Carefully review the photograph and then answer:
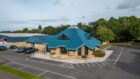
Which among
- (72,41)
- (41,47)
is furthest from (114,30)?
(72,41)

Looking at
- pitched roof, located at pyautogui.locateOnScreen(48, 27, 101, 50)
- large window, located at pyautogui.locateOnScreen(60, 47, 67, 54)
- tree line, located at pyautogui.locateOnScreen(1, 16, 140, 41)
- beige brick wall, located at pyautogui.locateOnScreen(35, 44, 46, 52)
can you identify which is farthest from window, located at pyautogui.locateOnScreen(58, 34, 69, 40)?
tree line, located at pyautogui.locateOnScreen(1, 16, 140, 41)

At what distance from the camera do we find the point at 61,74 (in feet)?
99.3

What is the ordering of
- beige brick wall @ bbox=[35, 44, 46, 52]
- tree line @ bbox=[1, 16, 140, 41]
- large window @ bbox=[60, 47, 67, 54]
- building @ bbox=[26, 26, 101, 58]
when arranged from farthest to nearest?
tree line @ bbox=[1, 16, 140, 41], beige brick wall @ bbox=[35, 44, 46, 52], large window @ bbox=[60, 47, 67, 54], building @ bbox=[26, 26, 101, 58]

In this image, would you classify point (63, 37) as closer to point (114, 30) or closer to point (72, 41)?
point (72, 41)

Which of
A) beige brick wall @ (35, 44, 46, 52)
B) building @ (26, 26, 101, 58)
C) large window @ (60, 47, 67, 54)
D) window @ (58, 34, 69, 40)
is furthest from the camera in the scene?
beige brick wall @ (35, 44, 46, 52)

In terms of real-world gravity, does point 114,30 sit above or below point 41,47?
above

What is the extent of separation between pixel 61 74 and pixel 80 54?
17803 millimetres

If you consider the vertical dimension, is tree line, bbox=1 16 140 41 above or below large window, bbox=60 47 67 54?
above

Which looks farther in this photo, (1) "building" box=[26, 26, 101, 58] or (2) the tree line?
(2) the tree line

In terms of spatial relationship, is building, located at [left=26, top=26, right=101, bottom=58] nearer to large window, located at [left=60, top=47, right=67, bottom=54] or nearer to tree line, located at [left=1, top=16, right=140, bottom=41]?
large window, located at [left=60, top=47, right=67, bottom=54]

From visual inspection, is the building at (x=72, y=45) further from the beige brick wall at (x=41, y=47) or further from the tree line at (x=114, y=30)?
the tree line at (x=114, y=30)

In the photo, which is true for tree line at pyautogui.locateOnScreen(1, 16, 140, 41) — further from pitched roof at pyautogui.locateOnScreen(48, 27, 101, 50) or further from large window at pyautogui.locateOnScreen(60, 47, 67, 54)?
large window at pyautogui.locateOnScreen(60, 47, 67, 54)

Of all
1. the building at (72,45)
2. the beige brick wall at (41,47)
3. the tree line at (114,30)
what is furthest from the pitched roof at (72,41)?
the tree line at (114,30)

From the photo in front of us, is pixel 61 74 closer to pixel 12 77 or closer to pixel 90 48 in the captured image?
Result: pixel 12 77
